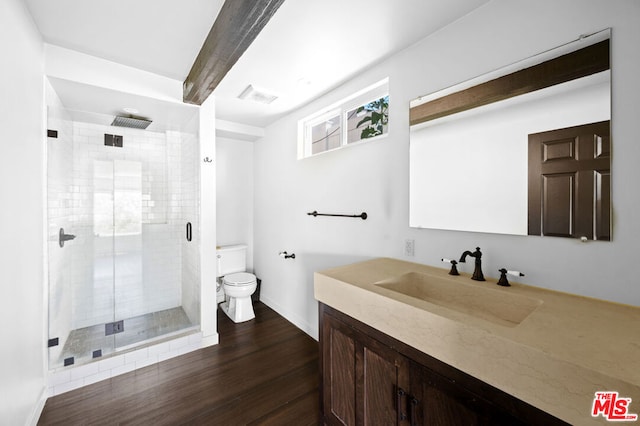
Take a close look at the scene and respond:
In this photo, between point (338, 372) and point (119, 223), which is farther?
point (119, 223)

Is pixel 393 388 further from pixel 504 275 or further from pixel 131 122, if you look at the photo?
pixel 131 122

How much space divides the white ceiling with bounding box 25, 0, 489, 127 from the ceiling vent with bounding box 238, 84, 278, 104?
12 centimetres

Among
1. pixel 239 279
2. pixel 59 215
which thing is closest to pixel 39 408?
pixel 59 215

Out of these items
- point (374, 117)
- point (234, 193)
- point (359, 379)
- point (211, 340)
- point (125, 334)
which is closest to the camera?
point (359, 379)

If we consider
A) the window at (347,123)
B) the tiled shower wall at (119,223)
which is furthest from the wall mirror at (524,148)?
→ the tiled shower wall at (119,223)

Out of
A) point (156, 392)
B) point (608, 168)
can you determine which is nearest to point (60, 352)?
point (156, 392)

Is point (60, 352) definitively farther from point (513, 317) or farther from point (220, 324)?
point (513, 317)

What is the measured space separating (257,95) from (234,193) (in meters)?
1.65

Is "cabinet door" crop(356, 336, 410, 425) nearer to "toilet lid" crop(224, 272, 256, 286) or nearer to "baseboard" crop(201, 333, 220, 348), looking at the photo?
"baseboard" crop(201, 333, 220, 348)

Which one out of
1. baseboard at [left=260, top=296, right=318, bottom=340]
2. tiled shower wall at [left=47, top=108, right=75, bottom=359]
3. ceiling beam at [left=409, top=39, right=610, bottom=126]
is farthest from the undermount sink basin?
Result: tiled shower wall at [left=47, top=108, right=75, bottom=359]

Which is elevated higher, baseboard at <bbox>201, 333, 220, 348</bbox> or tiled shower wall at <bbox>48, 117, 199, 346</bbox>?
tiled shower wall at <bbox>48, 117, 199, 346</bbox>

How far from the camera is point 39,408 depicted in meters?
1.70

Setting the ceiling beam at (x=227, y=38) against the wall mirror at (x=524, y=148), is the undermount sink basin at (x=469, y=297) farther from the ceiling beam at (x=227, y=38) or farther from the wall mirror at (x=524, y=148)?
the ceiling beam at (x=227, y=38)

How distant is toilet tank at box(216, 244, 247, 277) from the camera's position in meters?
3.38
